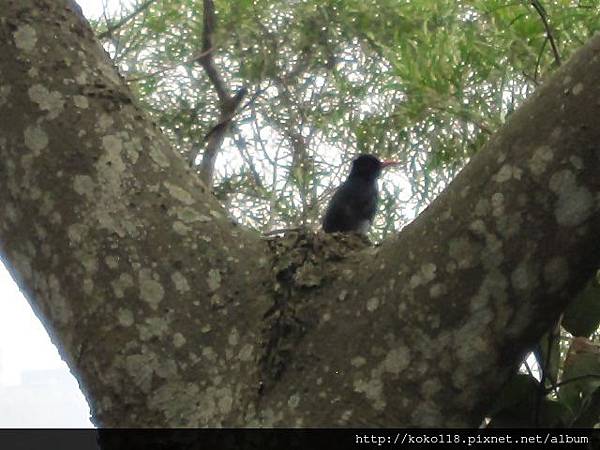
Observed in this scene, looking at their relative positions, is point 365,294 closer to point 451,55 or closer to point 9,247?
point 9,247

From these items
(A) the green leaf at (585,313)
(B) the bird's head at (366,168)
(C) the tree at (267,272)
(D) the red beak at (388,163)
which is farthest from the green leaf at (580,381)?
(B) the bird's head at (366,168)

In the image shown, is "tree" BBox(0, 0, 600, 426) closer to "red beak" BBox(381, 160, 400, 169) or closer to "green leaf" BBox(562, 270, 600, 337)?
"green leaf" BBox(562, 270, 600, 337)

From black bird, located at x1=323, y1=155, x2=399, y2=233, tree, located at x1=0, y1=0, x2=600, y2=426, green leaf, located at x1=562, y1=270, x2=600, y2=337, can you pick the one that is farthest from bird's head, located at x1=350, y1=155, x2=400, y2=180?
tree, located at x1=0, y1=0, x2=600, y2=426

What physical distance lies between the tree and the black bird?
1.95 metres

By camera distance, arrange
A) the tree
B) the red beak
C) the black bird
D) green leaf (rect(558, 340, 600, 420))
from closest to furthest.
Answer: the tree, green leaf (rect(558, 340, 600, 420)), the red beak, the black bird

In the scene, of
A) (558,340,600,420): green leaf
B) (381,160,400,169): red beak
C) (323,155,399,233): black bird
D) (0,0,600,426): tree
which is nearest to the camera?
(0,0,600,426): tree

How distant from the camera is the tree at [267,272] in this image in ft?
3.33

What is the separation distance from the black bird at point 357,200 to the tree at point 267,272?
1.95 m

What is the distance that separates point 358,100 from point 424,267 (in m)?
2.11

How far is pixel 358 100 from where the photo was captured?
3.12 m

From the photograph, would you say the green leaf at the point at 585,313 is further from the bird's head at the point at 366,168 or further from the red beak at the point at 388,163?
the bird's head at the point at 366,168

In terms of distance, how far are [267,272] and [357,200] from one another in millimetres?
2135

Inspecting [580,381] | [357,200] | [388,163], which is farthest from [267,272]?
[357,200]

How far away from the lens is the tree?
3.33ft
